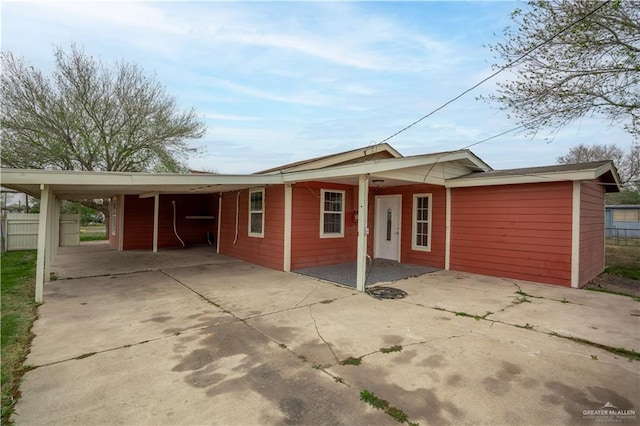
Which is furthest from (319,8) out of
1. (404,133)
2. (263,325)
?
(263,325)

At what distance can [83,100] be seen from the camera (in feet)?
43.6

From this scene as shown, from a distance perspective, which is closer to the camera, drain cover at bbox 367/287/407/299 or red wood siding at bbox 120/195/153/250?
drain cover at bbox 367/287/407/299

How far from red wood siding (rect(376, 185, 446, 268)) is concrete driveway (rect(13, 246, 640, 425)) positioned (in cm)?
240

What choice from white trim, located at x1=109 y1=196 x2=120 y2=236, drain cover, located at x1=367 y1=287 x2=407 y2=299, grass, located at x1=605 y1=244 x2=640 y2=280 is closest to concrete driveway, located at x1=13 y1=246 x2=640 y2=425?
drain cover, located at x1=367 y1=287 x2=407 y2=299

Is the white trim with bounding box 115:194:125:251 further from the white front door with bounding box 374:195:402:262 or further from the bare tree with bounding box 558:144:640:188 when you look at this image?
the bare tree with bounding box 558:144:640:188

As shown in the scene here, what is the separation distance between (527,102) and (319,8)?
582 cm

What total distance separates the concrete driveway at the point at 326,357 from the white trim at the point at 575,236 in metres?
0.39

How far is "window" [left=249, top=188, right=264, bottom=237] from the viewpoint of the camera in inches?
356

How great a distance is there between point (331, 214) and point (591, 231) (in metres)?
6.18

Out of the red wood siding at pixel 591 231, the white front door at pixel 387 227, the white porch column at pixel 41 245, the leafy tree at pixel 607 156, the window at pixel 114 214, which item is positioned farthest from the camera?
the leafy tree at pixel 607 156

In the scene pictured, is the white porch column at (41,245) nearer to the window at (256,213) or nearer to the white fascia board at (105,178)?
the white fascia board at (105,178)

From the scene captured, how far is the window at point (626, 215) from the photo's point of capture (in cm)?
2417

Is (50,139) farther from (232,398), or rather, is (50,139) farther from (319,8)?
(232,398)

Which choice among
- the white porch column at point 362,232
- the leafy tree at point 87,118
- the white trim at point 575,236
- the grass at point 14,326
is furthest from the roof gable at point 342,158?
the leafy tree at point 87,118
